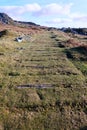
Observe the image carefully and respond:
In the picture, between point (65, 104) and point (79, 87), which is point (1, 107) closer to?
point (65, 104)

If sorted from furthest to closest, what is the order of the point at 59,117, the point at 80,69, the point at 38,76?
the point at 80,69, the point at 38,76, the point at 59,117

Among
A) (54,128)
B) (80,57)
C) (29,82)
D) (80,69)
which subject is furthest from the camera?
(80,57)

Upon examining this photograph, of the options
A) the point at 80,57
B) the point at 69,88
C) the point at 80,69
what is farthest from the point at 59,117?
the point at 80,57

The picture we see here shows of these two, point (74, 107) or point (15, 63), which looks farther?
point (15, 63)

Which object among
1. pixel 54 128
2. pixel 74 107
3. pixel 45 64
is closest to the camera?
pixel 54 128

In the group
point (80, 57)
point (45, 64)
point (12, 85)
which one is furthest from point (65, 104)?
point (80, 57)

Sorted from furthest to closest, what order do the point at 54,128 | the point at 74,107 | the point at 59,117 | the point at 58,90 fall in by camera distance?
1. the point at 58,90
2. the point at 74,107
3. the point at 59,117
4. the point at 54,128

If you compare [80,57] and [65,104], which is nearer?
[65,104]

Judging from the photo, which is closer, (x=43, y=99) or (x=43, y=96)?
(x=43, y=99)

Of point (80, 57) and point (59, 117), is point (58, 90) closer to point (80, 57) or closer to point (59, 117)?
point (59, 117)
